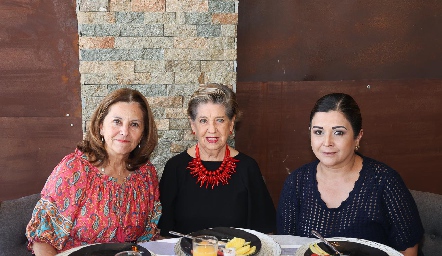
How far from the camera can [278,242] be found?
2.05 meters

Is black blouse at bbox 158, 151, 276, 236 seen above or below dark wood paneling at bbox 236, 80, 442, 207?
below

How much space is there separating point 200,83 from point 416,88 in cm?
184

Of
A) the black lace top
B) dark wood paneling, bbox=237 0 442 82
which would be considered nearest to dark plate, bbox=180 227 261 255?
the black lace top

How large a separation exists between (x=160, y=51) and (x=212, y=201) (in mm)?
1013

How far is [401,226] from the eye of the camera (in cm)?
226

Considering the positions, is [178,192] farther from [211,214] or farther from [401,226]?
[401,226]

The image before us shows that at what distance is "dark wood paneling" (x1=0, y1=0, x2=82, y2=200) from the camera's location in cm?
320

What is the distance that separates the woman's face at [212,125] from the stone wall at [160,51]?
0.39 metres

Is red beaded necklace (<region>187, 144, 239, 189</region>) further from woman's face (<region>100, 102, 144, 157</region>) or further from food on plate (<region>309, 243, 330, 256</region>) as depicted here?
food on plate (<region>309, 243, 330, 256</region>)

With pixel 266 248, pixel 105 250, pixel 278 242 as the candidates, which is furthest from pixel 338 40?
pixel 105 250

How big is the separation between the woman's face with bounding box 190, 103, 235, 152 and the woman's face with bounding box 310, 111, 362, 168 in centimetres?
62

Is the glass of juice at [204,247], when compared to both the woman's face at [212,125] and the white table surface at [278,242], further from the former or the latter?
the woman's face at [212,125]

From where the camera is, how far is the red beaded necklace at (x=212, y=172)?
2.80m

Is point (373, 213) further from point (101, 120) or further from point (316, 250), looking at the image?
point (101, 120)
